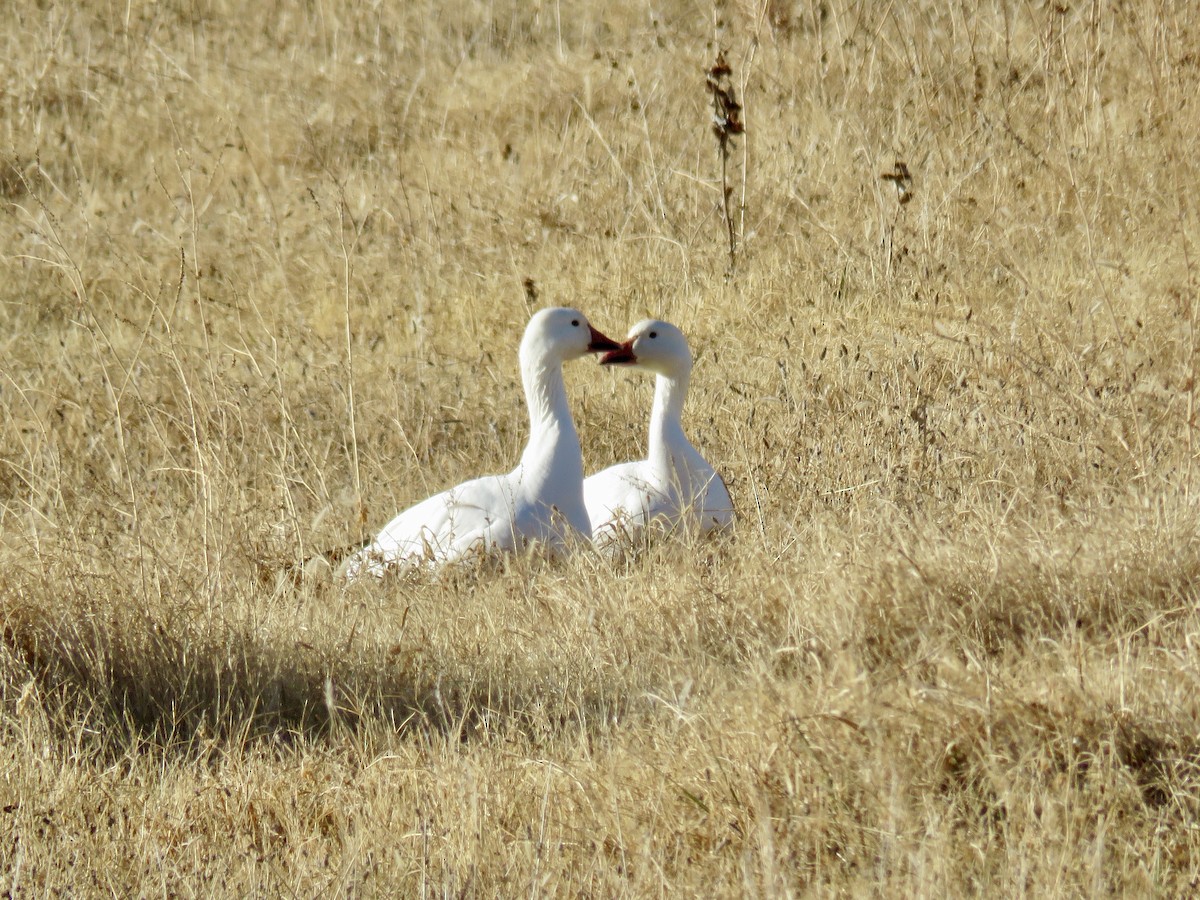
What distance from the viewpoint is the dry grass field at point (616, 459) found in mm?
3021

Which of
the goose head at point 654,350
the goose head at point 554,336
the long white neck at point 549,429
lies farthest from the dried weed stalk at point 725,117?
the long white neck at point 549,429

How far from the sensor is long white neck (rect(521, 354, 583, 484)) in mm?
5883

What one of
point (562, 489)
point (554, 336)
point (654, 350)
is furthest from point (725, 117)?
point (562, 489)

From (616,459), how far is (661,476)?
1.51 m

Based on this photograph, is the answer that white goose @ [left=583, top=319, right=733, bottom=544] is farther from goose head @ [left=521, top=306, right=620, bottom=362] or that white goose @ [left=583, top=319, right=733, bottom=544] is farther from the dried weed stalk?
the dried weed stalk

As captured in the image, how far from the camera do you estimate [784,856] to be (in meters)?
2.77

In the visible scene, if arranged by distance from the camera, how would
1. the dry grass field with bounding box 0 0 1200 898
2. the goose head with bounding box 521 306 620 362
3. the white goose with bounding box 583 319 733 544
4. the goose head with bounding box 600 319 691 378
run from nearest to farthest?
the dry grass field with bounding box 0 0 1200 898 → the white goose with bounding box 583 319 733 544 → the goose head with bounding box 521 306 620 362 → the goose head with bounding box 600 319 691 378

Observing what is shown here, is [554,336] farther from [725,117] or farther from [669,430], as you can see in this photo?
[725,117]

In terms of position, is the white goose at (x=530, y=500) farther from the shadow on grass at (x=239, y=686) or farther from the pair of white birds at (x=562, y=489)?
the shadow on grass at (x=239, y=686)

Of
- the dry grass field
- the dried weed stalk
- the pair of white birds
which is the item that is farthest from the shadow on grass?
the dried weed stalk

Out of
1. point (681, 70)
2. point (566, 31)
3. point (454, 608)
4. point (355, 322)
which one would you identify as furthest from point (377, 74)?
point (454, 608)

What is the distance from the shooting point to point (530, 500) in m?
5.74

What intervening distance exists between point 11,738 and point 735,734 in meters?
1.85

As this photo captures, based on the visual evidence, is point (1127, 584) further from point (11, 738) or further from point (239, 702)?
point (11, 738)
